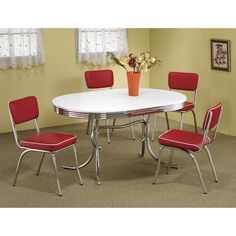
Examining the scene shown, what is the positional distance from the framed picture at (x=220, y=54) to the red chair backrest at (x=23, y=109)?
272cm

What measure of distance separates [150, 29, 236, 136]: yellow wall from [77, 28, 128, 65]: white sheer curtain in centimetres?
66

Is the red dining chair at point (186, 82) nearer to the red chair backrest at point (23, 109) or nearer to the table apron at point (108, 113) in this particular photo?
the table apron at point (108, 113)

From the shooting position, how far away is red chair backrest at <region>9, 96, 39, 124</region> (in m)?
3.55

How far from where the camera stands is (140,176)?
157 inches

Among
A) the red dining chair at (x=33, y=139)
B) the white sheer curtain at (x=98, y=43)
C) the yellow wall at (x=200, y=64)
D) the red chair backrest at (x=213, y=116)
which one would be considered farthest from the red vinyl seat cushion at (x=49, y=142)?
the white sheer curtain at (x=98, y=43)

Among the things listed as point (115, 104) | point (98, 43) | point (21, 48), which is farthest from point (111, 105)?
point (98, 43)

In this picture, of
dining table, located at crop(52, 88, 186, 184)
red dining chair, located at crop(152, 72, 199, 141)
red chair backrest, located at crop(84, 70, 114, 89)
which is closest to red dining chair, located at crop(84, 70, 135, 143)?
red chair backrest, located at crop(84, 70, 114, 89)

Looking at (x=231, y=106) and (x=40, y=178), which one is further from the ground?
(x=231, y=106)

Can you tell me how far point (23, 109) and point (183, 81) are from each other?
2217mm

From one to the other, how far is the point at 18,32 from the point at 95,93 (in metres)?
1.83

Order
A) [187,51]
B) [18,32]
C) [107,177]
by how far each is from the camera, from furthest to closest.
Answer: [187,51]
[18,32]
[107,177]

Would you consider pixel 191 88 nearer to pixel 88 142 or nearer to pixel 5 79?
pixel 88 142

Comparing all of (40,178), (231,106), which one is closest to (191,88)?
(231,106)

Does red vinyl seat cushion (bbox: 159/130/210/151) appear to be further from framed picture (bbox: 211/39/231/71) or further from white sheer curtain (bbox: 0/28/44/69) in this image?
white sheer curtain (bbox: 0/28/44/69)
